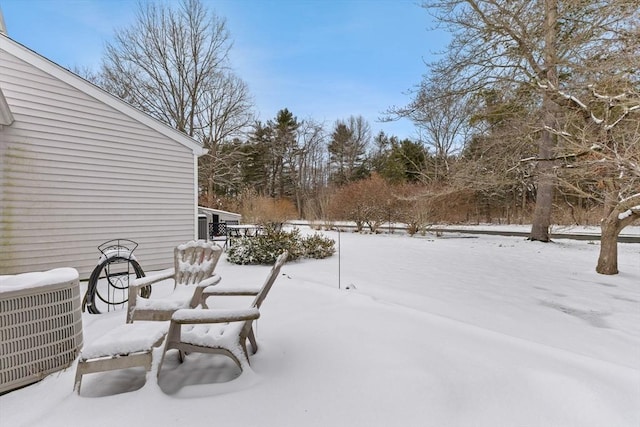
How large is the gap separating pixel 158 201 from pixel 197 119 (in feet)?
39.6

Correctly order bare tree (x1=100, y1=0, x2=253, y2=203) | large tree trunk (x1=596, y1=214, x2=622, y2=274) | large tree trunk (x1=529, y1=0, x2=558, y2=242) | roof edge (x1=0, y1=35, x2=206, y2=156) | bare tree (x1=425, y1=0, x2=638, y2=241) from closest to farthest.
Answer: bare tree (x1=425, y1=0, x2=638, y2=241) → roof edge (x1=0, y1=35, x2=206, y2=156) → large tree trunk (x1=529, y1=0, x2=558, y2=242) → large tree trunk (x1=596, y1=214, x2=622, y2=274) → bare tree (x1=100, y1=0, x2=253, y2=203)

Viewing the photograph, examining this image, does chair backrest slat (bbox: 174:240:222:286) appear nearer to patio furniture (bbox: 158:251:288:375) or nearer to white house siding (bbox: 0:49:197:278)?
patio furniture (bbox: 158:251:288:375)

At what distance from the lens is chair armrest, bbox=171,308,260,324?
6.14ft

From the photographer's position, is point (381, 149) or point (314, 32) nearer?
point (314, 32)

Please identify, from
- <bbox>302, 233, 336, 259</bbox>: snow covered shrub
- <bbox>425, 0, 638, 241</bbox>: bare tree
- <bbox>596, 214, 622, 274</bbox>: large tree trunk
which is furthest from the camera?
<bbox>302, 233, 336, 259</bbox>: snow covered shrub

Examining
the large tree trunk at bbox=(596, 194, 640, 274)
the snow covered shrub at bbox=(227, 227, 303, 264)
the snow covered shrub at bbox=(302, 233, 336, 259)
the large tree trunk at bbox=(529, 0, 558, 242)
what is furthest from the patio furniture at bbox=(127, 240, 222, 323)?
the large tree trunk at bbox=(596, 194, 640, 274)

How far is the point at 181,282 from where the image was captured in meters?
3.63

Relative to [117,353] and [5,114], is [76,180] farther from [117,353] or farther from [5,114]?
[117,353]

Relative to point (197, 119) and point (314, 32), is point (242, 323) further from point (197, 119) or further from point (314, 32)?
point (197, 119)

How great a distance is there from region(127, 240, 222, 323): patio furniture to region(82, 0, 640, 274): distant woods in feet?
15.3

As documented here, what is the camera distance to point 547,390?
1944 millimetres

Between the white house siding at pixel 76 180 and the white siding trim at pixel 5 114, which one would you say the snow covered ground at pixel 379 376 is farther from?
the white siding trim at pixel 5 114

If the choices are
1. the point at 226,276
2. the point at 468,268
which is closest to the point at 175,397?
the point at 226,276

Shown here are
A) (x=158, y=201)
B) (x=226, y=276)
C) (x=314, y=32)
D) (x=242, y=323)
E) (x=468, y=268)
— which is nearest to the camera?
(x=242, y=323)
